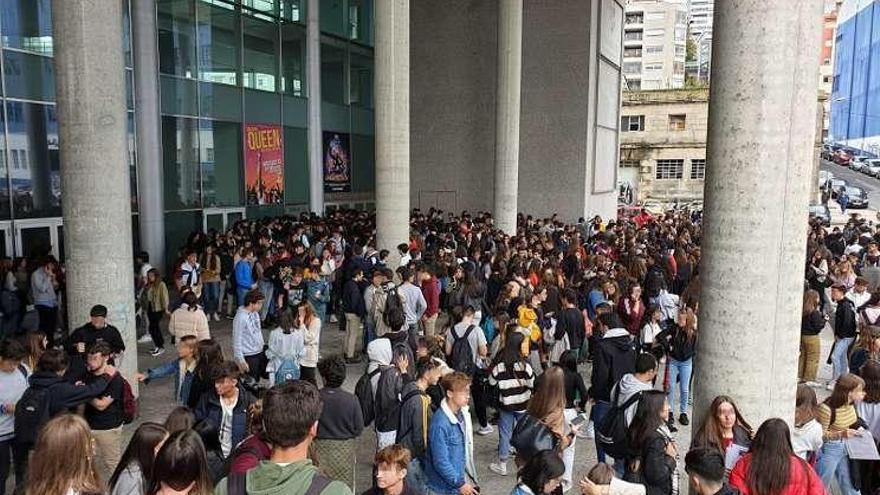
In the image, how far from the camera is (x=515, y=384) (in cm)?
710

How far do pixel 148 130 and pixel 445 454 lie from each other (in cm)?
1517

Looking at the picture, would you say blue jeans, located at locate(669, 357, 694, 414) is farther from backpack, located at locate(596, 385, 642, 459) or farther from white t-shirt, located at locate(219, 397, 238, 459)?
white t-shirt, located at locate(219, 397, 238, 459)

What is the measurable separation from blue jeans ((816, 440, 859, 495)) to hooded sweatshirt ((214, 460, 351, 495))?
486 centimetres

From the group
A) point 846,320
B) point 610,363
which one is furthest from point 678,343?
point 846,320

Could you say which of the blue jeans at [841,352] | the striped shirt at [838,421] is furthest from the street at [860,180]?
the striped shirt at [838,421]

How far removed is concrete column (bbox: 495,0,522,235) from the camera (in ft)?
72.0

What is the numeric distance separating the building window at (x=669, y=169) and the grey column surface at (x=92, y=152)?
1834 inches

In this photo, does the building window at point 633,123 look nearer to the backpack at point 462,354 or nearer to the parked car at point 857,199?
the parked car at point 857,199

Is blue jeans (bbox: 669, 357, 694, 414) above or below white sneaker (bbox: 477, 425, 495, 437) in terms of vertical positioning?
above

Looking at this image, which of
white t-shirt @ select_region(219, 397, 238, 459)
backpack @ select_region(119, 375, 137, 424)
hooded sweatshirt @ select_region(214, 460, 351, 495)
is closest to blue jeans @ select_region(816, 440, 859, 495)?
hooded sweatshirt @ select_region(214, 460, 351, 495)

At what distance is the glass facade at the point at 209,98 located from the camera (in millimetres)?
15078

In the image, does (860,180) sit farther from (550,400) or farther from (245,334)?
(550,400)

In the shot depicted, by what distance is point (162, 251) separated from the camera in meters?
18.1

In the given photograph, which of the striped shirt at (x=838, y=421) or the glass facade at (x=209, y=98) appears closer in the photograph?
the striped shirt at (x=838, y=421)
